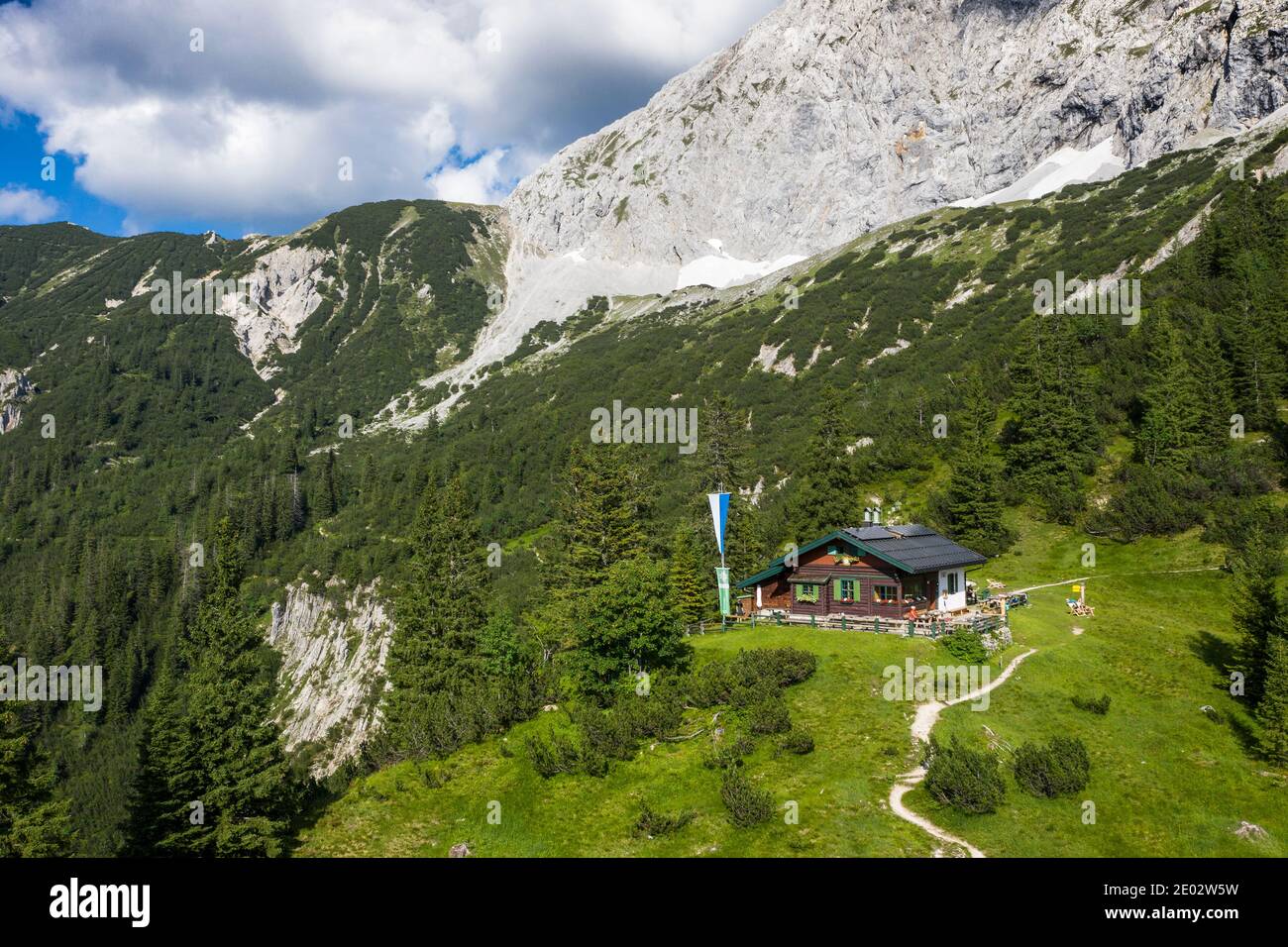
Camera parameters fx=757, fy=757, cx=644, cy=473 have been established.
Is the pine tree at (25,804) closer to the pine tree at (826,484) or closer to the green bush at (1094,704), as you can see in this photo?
the green bush at (1094,704)

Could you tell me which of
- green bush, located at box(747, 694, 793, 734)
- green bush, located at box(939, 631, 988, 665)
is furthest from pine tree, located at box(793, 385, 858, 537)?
green bush, located at box(747, 694, 793, 734)

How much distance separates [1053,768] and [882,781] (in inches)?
206

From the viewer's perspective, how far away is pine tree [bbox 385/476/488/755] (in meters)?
40.6

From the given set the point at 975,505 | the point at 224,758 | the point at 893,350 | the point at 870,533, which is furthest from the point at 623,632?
the point at 893,350

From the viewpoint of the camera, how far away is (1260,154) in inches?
3698

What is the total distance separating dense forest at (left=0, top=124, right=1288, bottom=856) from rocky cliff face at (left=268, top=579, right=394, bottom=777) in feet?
12.4

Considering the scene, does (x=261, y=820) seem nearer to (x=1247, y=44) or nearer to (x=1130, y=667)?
(x=1130, y=667)

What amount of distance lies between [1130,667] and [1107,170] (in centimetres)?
15561

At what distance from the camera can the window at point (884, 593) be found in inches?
1551

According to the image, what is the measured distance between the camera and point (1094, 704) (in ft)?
94.9

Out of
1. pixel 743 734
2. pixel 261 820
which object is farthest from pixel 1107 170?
pixel 261 820

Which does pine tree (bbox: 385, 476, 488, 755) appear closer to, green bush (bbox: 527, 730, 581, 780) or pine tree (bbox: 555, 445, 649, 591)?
pine tree (bbox: 555, 445, 649, 591)

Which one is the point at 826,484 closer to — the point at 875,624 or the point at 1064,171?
the point at 875,624
